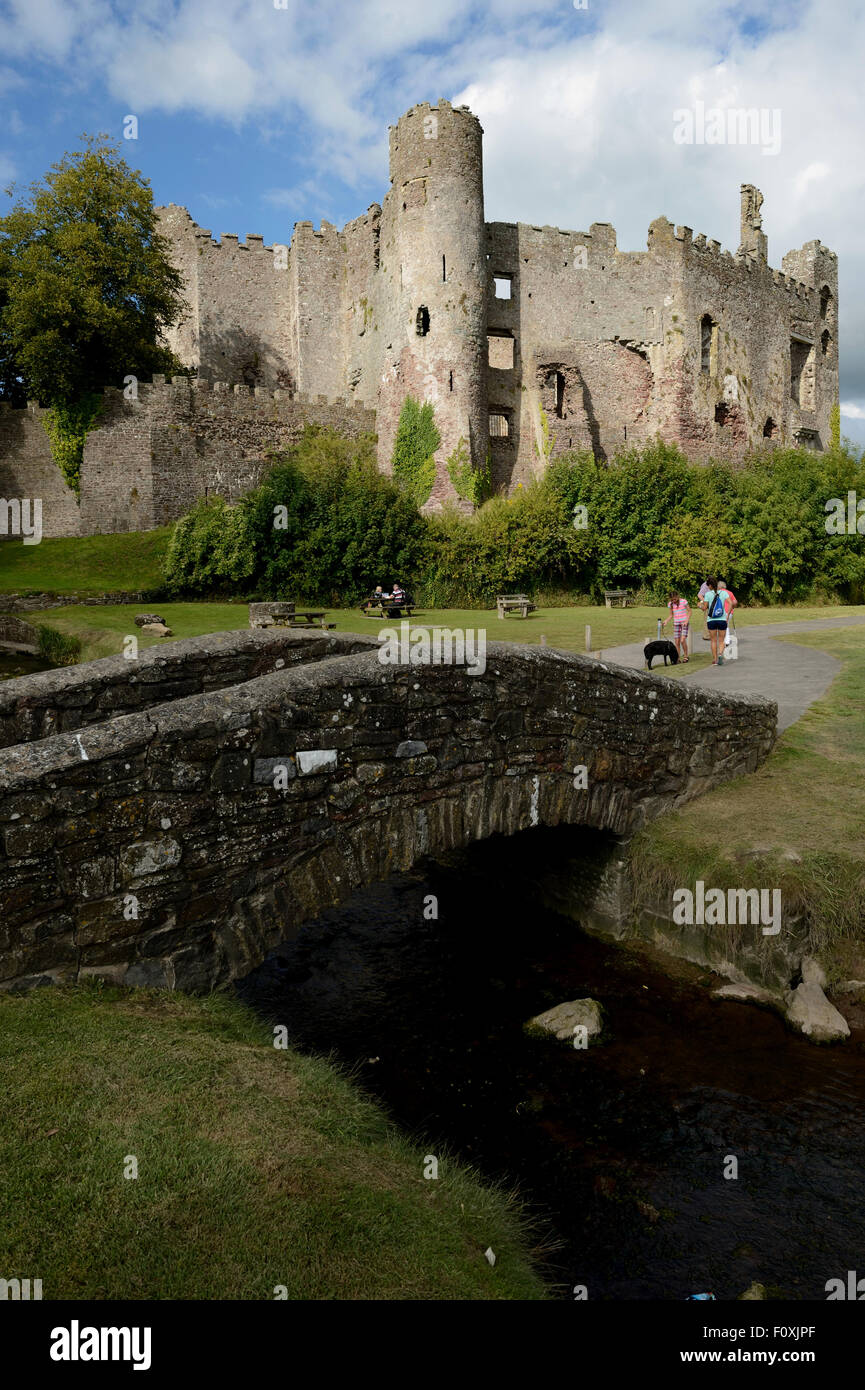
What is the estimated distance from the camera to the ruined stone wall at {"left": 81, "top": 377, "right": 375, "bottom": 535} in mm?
38469

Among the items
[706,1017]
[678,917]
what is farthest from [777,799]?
[706,1017]

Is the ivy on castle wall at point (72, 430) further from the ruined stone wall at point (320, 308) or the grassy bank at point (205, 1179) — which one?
the grassy bank at point (205, 1179)

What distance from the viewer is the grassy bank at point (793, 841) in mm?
8336

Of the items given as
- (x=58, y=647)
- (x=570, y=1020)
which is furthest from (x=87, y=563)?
(x=570, y=1020)

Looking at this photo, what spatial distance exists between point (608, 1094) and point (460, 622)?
72.0 feet

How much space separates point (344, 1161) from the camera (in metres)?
5.02

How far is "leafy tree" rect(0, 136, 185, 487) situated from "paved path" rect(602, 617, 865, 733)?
27057 millimetres

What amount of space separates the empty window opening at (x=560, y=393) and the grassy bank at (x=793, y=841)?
34574mm

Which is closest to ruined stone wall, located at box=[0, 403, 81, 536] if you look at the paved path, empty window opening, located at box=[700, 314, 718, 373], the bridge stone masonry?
the paved path

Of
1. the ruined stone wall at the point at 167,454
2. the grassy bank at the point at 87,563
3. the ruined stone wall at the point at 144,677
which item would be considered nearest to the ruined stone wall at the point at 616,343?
the ruined stone wall at the point at 167,454

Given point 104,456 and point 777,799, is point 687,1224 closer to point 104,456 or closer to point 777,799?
point 777,799

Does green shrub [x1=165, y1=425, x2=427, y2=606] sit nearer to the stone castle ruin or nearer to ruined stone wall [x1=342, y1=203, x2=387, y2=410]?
the stone castle ruin
